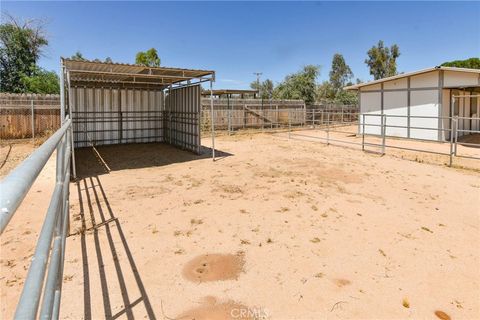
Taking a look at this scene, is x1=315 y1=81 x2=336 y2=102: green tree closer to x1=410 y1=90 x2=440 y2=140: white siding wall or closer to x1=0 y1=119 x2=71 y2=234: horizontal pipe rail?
x1=410 y1=90 x2=440 y2=140: white siding wall

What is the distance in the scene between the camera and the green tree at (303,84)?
2777 centimetres

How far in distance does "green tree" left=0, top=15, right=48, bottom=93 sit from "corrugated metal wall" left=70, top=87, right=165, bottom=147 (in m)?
13.5

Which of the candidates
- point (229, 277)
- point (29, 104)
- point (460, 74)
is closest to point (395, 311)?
point (229, 277)

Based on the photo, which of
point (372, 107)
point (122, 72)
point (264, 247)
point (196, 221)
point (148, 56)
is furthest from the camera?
point (148, 56)

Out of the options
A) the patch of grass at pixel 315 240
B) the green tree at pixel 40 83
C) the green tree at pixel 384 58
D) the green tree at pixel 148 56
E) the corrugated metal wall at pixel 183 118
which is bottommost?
the patch of grass at pixel 315 240

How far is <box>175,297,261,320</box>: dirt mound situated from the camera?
2.62 meters

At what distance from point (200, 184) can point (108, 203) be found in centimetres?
194

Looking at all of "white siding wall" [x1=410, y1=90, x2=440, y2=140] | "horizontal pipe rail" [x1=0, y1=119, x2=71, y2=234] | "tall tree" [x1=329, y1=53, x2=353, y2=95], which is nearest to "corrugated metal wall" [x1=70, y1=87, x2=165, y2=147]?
"white siding wall" [x1=410, y1=90, x2=440, y2=140]

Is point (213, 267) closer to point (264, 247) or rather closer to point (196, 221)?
point (264, 247)

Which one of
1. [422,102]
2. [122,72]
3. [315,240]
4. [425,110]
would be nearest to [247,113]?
[422,102]

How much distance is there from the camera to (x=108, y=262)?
135 inches

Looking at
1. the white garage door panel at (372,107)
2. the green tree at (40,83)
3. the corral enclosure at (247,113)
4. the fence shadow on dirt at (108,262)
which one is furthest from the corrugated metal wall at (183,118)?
the green tree at (40,83)

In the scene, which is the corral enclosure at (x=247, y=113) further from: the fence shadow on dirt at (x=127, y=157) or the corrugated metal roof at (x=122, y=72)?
the corrugated metal roof at (x=122, y=72)

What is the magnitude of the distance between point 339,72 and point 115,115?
4253 cm
